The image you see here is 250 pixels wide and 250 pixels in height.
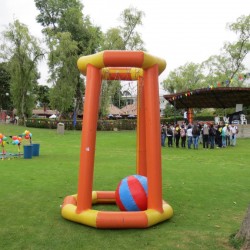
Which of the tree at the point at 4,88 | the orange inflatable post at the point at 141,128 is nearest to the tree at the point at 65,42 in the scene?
the tree at the point at 4,88

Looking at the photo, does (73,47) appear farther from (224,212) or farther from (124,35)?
(224,212)

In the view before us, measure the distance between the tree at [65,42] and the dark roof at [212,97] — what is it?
11775mm

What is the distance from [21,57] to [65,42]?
17.8 ft

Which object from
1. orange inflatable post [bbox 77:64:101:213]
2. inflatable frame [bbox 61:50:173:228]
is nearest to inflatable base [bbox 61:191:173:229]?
inflatable frame [bbox 61:50:173:228]

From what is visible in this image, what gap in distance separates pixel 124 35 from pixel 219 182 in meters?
35.6

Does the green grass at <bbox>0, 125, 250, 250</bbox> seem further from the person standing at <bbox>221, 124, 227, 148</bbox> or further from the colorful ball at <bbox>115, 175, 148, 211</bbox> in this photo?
the person standing at <bbox>221, 124, 227, 148</bbox>

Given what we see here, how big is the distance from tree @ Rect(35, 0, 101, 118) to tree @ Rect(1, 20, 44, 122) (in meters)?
2.14

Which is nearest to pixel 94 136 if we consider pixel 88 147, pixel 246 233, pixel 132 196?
pixel 88 147

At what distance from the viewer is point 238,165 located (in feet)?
46.8

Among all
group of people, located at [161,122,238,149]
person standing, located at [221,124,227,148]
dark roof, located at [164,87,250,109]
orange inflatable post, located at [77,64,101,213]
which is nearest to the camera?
orange inflatable post, located at [77,64,101,213]

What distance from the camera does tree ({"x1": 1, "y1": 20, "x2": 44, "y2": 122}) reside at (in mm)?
38750

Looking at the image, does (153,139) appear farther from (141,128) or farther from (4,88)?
(4,88)

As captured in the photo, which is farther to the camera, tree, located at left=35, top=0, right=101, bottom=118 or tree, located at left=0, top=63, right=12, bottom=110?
tree, located at left=0, top=63, right=12, bottom=110

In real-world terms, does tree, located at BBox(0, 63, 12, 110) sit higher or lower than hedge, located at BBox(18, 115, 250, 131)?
higher
